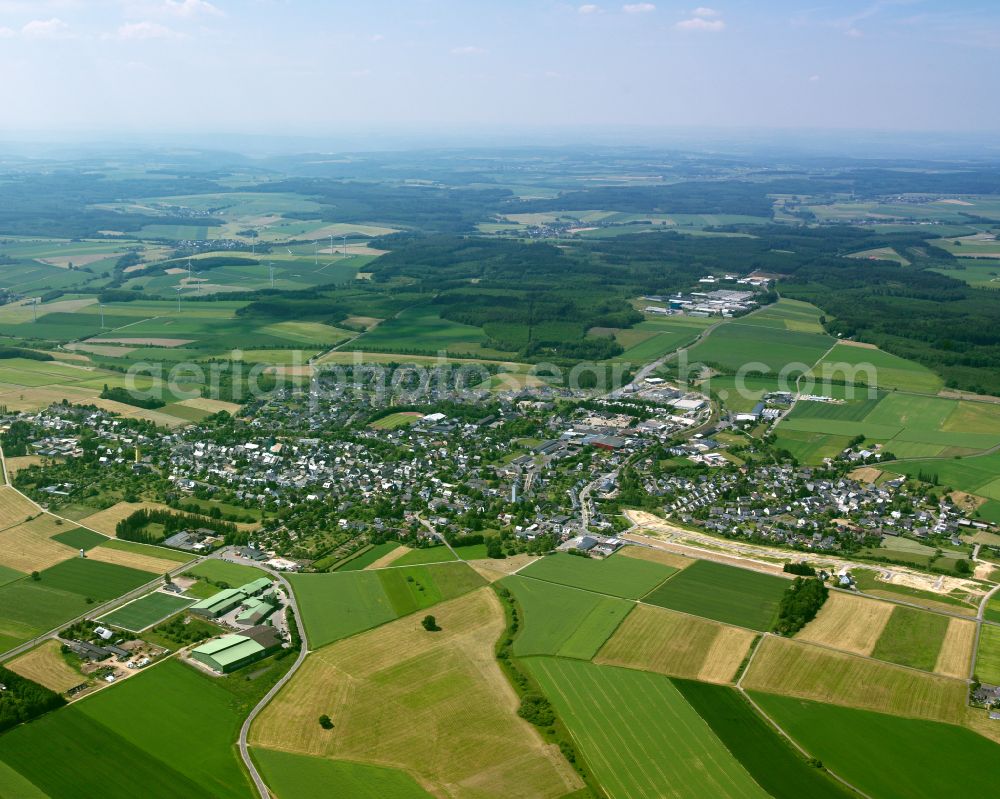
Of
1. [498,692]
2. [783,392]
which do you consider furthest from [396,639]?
[783,392]

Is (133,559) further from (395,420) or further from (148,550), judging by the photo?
(395,420)

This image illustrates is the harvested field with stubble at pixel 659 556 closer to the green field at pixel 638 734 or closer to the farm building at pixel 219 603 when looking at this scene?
the green field at pixel 638 734

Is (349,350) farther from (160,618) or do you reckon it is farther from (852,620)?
(852,620)

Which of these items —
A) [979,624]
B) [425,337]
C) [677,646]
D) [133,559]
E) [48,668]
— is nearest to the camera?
[48,668]

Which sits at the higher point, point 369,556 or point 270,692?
point 270,692

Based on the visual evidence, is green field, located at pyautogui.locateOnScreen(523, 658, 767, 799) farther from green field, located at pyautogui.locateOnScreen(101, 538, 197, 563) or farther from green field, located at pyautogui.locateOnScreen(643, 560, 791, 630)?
green field, located at pyautogui.locateOnScreen(101, 538, 197, 563)

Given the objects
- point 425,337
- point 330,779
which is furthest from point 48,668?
point 425,337
